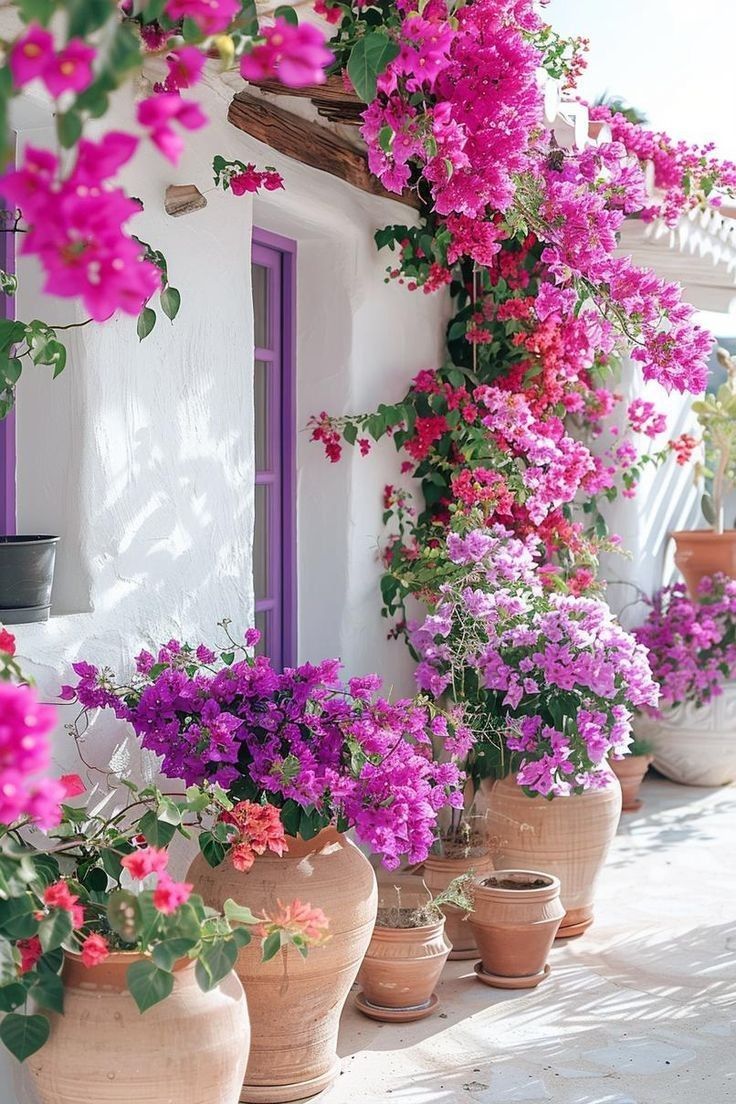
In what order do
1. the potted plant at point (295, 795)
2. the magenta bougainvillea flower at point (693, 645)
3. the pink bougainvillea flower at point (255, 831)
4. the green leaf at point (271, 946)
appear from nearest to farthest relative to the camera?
the green leaf at point (271, 946) < the pink bougainvillea flower at point (255, 831) < the potted plant at point (295, 795) < the magenta bougainvillea flower at point (693, 645)

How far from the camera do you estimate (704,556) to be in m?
6.96

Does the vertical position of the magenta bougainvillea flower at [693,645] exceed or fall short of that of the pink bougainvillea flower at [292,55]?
it falls short

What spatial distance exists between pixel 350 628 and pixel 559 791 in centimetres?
96

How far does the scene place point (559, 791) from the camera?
409 centimetres

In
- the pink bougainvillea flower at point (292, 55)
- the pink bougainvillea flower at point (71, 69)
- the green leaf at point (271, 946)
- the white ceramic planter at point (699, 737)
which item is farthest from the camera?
the white ceramic planter at point (699, 737)

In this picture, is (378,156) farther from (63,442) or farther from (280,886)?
(280,886)

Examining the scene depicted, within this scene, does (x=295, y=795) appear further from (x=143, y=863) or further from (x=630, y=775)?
(x=630, y=775)

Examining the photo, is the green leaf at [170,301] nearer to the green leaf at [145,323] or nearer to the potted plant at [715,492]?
the green leaf at [145,323]

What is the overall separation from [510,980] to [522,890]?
0.87 feet

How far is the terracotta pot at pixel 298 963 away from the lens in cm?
302

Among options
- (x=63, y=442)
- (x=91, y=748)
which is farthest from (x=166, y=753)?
(x=63, y=442)

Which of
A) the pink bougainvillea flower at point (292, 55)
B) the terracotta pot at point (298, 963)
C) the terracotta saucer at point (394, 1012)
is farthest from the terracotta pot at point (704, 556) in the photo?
the pink bougainvillea flower at point (292, 55)

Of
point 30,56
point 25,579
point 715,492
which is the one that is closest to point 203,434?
point 25,579

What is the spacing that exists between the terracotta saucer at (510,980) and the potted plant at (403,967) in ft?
0.82
